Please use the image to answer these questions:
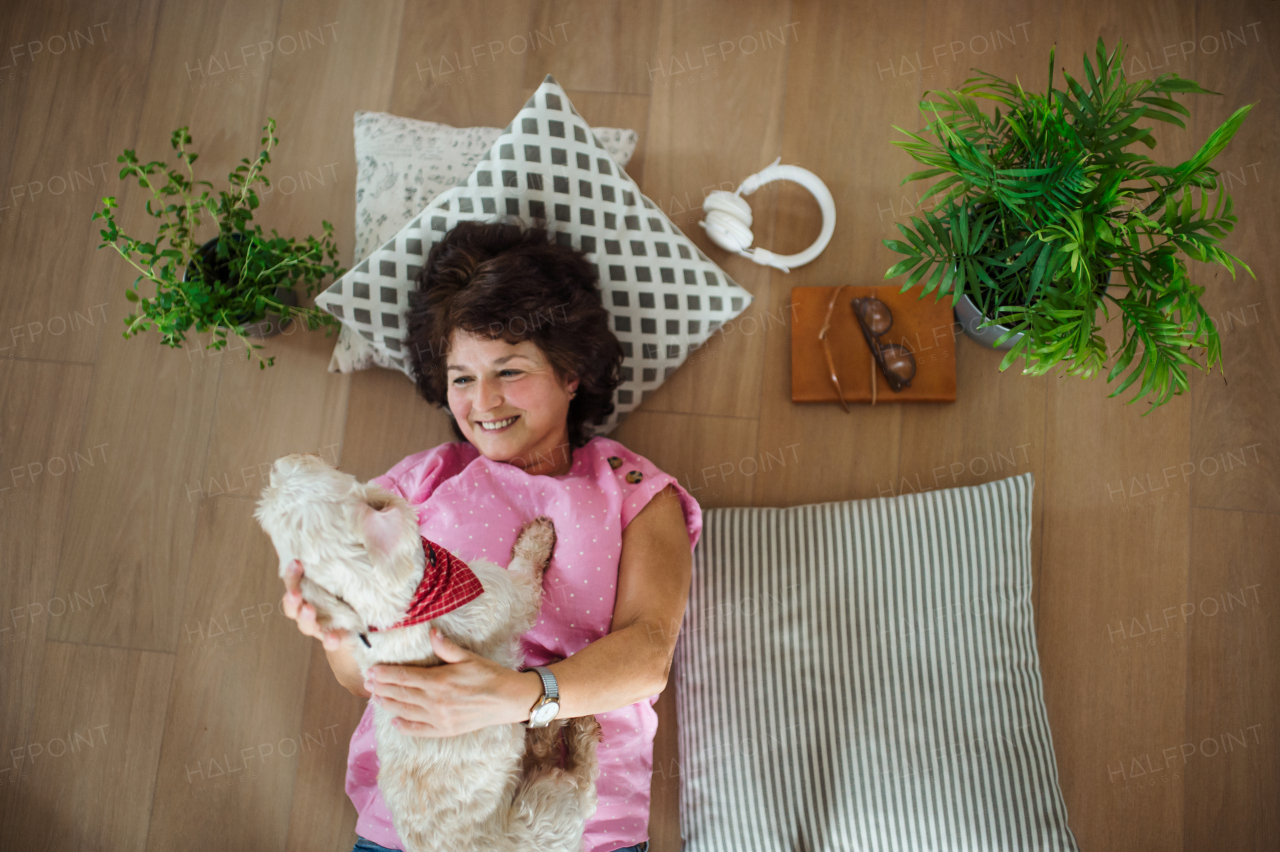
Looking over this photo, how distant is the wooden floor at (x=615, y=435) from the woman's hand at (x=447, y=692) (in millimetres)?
754

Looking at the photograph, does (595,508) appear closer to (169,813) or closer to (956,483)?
(956,483)

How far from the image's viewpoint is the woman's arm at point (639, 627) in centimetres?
140

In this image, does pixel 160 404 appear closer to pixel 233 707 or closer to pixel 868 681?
pixel 233 707

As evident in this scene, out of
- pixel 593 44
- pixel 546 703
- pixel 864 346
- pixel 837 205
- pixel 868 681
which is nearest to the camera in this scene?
pixel 546 703

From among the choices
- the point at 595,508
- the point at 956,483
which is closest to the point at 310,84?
the point at 595,508

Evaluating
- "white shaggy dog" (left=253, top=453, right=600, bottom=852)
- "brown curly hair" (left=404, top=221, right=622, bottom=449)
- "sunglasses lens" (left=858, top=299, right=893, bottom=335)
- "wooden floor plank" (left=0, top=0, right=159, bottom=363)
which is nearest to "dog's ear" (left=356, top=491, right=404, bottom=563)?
"white shaggy dog" (left=253, top=453, right=600, bottom=852)

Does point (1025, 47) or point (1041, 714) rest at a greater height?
point (1025, 47)

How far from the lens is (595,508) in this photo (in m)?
1.57

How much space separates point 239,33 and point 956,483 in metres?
2.52

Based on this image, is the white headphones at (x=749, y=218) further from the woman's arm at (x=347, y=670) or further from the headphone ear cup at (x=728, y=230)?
the woman's arm at (x=347, y=670)

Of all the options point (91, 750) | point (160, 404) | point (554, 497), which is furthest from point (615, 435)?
point (91, 750)

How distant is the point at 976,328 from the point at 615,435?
3.30 feet

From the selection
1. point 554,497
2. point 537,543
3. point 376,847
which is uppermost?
point 554,497

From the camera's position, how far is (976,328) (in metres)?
1.86
